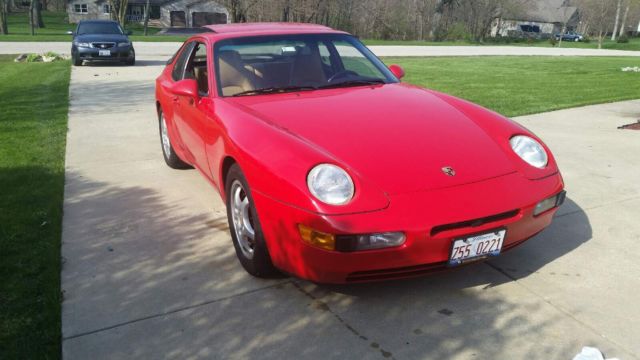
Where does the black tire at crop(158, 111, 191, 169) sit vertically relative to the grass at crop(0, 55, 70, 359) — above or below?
above

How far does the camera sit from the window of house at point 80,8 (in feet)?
210

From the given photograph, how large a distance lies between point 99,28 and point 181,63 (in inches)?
544

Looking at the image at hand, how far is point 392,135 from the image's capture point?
3.32 metres

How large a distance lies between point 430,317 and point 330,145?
106 cm

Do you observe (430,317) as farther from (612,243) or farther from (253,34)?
(253,34)

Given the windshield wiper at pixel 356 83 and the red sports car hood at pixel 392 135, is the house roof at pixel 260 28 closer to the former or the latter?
the windshield wiper at pixel 356 83

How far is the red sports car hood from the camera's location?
9.88ft

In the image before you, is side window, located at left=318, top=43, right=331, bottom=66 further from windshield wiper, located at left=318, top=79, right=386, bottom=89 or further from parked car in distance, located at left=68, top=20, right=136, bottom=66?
parked car in distance, located at left=68, top=20, right=136, bottom=66

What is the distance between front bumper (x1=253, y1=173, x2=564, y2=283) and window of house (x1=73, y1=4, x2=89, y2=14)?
69.1m

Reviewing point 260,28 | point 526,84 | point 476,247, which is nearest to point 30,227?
point 260,28

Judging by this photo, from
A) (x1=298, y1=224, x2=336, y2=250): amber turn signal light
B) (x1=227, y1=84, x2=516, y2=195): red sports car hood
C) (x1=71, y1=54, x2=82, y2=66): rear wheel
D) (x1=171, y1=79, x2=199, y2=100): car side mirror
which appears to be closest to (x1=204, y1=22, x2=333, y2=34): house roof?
(x1=171, y1=79, x2=199, y2=100): car side mirror

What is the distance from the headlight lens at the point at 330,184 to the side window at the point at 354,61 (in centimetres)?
185

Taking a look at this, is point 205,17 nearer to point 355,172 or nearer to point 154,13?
point 154,13

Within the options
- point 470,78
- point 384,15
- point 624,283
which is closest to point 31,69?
point 470,78
